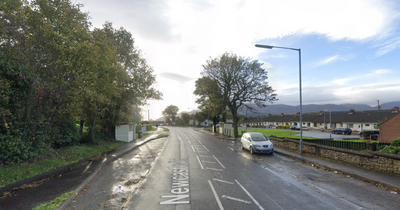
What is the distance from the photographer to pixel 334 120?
64562mm

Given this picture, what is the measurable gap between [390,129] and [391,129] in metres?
0.17

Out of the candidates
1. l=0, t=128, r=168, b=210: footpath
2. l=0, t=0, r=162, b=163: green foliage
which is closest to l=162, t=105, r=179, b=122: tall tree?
l=0, t=0, r=162, b=163: green foliage

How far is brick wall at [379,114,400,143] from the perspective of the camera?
27.6 meters

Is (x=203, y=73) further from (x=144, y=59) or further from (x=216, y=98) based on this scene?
(x=144, y=59)

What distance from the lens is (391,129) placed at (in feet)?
92.6

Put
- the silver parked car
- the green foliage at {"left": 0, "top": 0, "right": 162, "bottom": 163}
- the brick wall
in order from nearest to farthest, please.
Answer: the green foliage at {"left": 0, "top": 0, "right": 162, "bottom": 163}, the silver parked car, the brick wall

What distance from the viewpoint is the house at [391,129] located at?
90.5 ft

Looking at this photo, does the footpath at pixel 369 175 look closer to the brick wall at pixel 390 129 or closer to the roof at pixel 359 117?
the brick wall at pixel 390 129

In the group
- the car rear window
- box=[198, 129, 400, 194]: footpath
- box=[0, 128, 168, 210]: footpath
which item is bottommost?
box=[198, 129, 400, 194]: footpath

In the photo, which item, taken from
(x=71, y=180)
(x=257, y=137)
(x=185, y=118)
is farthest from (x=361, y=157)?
(x=185, y=118)

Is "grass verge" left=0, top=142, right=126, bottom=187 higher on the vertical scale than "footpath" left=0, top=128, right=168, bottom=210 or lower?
higher

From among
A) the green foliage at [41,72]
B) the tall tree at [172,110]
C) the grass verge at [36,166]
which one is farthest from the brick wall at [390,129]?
the tall tree at [172,110]

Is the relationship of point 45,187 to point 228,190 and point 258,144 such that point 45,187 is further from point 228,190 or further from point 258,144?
point 258,144

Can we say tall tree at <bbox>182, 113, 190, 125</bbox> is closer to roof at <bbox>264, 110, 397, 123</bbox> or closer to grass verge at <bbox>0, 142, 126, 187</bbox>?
roof at <bbox>264, 110, 397, 123</bbox>
